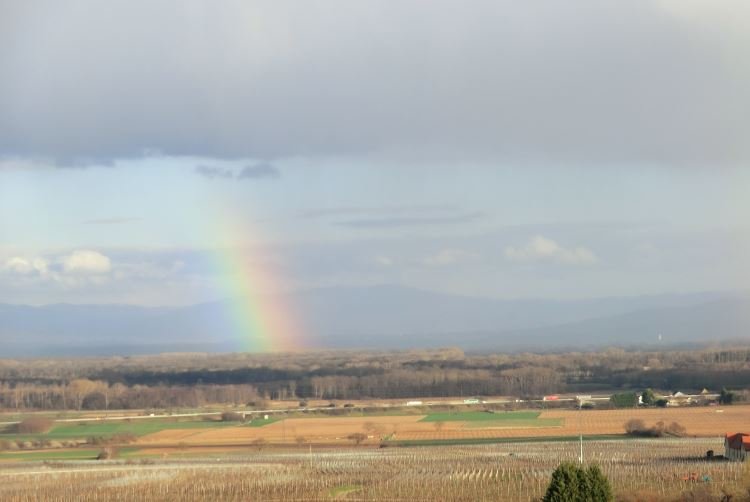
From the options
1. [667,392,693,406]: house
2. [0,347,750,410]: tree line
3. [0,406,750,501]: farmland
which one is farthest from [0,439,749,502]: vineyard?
[0,347,750,410]: tree line

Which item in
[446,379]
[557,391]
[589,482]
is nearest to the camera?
[589,482]

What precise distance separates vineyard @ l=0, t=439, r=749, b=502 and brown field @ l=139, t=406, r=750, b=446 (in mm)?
4634

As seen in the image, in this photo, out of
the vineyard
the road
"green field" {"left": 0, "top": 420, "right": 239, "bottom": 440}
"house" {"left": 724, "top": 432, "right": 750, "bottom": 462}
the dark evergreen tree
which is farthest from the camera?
the road

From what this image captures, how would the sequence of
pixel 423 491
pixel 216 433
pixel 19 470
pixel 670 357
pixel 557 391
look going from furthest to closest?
pixel 670 357 → pixel 557 391 → pixel 216 433 → pixel 19 470 → pixel 423 491

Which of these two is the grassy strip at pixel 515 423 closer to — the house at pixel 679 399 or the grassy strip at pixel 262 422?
the house at pixel 679 399

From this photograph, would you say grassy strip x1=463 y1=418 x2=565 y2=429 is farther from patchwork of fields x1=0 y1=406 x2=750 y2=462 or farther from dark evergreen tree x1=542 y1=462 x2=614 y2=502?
dark evergreen tree x1=542 y1=462 x2=614 y2=502

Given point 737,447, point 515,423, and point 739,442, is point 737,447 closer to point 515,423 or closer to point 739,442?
point 739,442

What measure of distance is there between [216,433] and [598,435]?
2070 centimetres

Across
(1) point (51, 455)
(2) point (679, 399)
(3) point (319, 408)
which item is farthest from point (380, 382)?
(1) point (51, 455)

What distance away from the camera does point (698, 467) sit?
129 feet

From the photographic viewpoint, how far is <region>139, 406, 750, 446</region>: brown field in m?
54.5

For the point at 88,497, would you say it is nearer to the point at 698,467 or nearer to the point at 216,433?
the point at 698,467

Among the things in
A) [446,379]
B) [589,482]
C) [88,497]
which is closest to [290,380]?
[446,379]

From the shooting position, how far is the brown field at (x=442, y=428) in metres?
54.5
